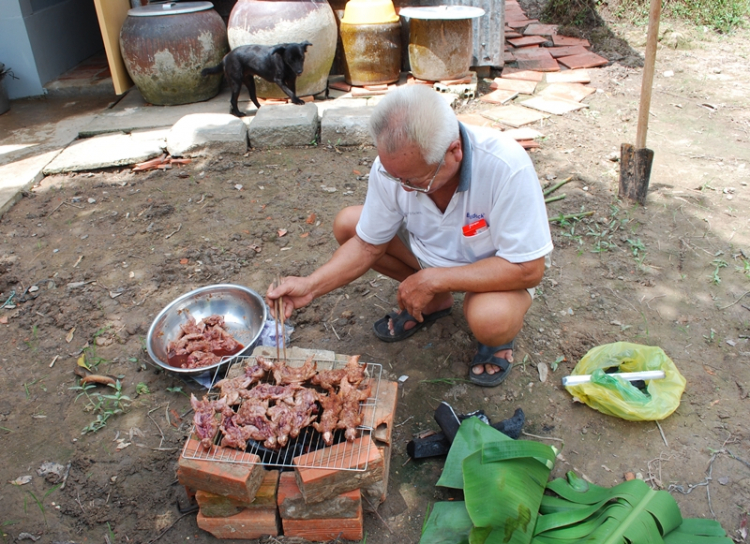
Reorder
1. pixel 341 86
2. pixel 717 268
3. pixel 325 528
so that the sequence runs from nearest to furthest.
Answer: pixel 325 528
pixel 717 268
pixel 341 86

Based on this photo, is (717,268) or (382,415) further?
(717,268)

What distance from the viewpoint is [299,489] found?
2135 millimetres

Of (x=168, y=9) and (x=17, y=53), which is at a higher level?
(x=168, y=9)

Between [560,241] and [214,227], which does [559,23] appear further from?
[214,227]

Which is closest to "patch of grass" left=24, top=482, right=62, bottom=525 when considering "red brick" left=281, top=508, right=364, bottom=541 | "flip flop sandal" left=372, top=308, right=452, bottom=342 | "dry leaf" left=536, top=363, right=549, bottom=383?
"red brick" left=281, top=508, right=364, bottom=541

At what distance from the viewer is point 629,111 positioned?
612cm

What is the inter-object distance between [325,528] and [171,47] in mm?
5812

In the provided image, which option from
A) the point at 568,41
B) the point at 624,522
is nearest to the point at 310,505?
the point at 624,522

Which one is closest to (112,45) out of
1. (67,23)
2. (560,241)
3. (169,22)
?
(169,22)

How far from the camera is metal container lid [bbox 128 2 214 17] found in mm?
6344

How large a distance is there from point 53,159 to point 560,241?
186 inches

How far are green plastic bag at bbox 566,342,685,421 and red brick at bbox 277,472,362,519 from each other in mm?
1282

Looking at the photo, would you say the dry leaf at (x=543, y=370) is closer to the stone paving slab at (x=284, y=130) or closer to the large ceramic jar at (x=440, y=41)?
the stone paving slab at (x=284, y=130)

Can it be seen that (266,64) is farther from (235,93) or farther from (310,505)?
(310,505)
